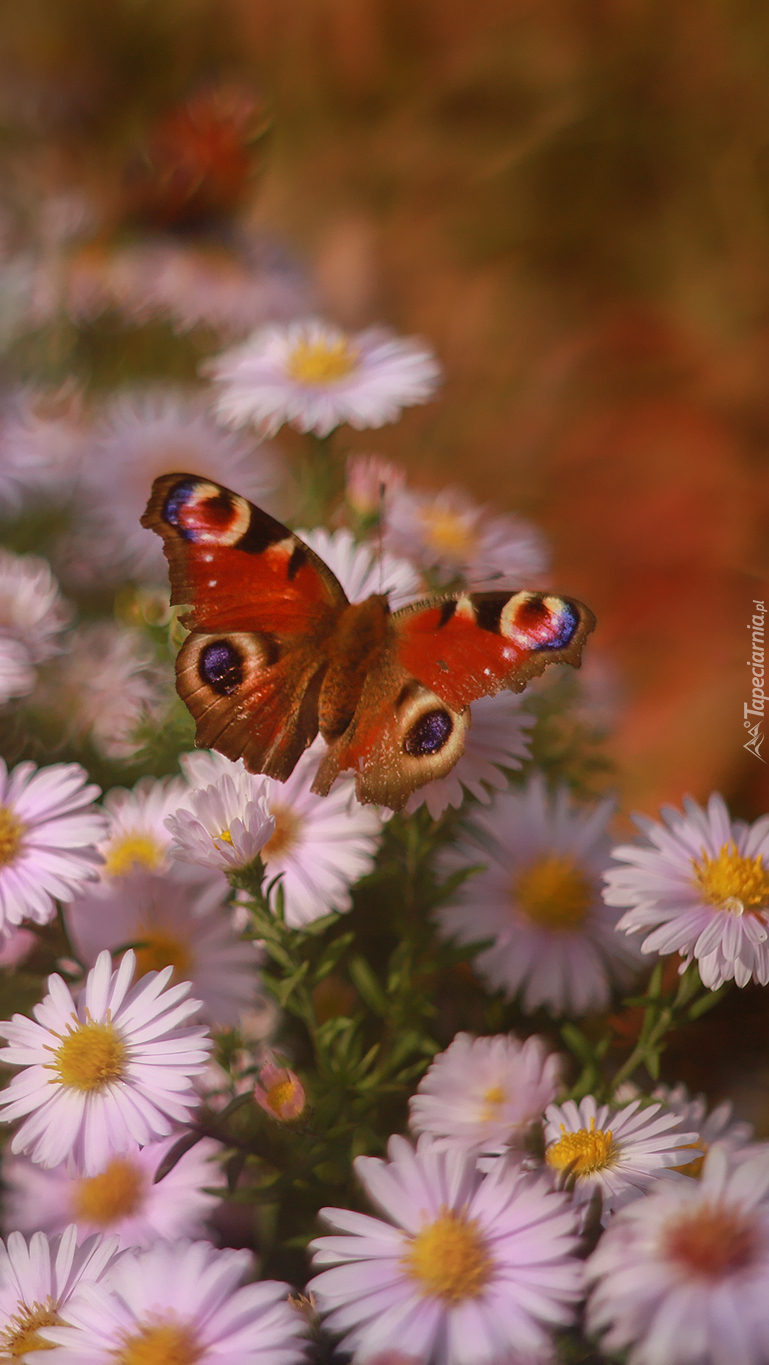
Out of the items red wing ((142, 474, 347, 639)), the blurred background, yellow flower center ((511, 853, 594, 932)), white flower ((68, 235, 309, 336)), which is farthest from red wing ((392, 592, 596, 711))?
white flower ((68, 235, 309, 336))

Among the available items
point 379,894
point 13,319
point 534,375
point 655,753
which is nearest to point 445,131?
point 534,375

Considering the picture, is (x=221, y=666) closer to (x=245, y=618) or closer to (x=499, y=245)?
(x=245, y=618)

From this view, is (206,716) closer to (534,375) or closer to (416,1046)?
(416,1046)

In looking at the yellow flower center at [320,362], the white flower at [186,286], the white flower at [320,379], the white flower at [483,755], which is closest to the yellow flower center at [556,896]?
the white flower at [483,755]

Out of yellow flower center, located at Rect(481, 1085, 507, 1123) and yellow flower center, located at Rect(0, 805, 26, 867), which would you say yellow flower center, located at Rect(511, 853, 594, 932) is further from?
yellow flower center, located at Rect(0, 805, 26, 867)

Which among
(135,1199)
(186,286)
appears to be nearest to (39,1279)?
(135,1199)

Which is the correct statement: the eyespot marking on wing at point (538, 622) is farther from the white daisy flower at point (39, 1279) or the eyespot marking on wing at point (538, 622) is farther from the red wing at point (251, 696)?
the white daisy flower at point (39, 1279)
